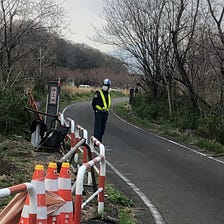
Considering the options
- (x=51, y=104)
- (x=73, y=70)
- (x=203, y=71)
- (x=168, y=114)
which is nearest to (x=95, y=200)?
(x=51, y=104)

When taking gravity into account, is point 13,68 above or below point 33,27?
below

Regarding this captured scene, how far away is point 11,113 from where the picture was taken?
1590 centimetres

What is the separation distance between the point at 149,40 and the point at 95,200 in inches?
811

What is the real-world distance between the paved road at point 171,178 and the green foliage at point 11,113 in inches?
122

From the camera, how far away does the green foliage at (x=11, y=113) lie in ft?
50.4

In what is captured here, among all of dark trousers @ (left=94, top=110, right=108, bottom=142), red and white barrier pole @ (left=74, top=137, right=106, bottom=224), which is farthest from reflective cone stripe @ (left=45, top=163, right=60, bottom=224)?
dark trousers @ (left=94, top=110, right=108, bottom=142)

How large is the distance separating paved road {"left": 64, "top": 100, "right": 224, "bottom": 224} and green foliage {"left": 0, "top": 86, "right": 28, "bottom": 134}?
10.1ft

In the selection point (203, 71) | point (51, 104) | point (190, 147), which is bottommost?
point (190, 147)

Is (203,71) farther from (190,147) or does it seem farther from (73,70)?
(73,70)

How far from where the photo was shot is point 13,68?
22922 mm

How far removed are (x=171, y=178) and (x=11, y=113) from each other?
7.13m

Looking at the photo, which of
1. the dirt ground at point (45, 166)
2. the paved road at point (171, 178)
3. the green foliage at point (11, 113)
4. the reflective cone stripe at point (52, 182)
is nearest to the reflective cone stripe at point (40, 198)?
the reflective cone stripe at point (52, 182)

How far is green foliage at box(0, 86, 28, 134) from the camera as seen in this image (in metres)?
15.4

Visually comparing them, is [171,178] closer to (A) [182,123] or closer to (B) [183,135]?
(B) [183,135]
